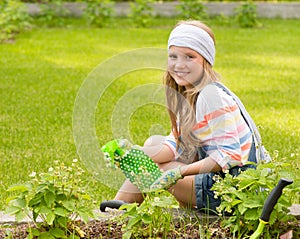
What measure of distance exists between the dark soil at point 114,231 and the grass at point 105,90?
37 cm

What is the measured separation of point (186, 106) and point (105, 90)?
2956 mm

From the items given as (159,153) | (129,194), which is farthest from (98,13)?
(129,194)

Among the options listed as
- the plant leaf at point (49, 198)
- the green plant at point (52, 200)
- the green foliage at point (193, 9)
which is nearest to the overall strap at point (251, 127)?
the green plant at point (52, 200)

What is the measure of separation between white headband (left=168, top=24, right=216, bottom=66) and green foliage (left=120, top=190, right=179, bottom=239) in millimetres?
657

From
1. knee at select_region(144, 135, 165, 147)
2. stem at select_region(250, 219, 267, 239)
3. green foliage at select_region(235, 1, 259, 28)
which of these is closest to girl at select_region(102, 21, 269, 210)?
knee at select_region(144, 135, 165, 147)

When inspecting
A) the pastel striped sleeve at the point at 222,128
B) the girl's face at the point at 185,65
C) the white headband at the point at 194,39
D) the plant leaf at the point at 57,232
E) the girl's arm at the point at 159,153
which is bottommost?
the plant leaf at the point at 57,232

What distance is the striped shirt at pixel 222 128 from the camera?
2693 mm

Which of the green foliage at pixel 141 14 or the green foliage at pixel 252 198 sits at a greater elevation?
the green foliage at pixel 252 198

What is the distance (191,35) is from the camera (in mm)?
2826

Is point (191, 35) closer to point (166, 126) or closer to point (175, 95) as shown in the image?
point (175, 95)

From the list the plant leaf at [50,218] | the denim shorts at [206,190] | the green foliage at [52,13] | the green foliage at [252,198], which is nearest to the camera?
the plant leaf at [50,218]

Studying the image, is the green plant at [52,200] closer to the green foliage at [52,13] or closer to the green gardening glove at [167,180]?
the green gardening glove at [167,180]

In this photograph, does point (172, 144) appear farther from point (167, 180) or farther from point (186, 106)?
point (167, 180)

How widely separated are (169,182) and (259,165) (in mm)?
390
